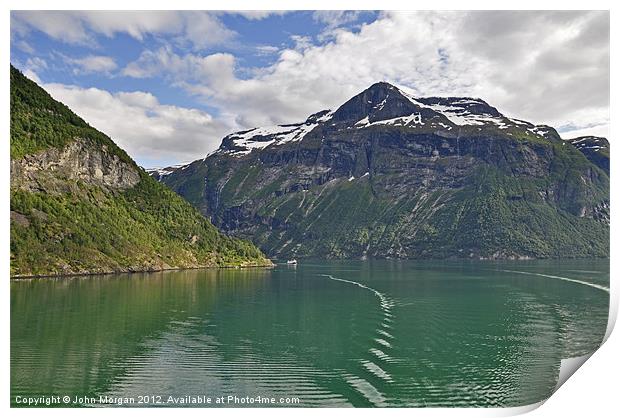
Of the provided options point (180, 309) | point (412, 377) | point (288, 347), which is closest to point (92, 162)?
point (180, 309)

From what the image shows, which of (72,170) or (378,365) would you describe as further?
(72,170)

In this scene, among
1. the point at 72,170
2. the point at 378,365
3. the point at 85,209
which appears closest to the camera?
the point at 378,365

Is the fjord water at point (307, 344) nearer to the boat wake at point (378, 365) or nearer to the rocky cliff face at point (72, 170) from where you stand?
the boat wake at point (378, 365)

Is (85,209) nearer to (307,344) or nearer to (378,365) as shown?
(307,344)

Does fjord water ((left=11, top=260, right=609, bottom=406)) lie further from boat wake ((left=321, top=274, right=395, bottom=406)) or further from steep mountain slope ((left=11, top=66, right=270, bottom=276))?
steep mountain slope ((left=11, top=66, right=270, bottom=276))

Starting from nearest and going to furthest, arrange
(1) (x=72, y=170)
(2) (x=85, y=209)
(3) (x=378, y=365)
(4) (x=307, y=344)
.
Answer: (3) (x=378, y=365) → (4) (x=307, y=344) → (2) (x=85, y=209) → (1) (x=72, y=170)

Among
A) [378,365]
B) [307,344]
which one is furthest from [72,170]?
[378,365]
